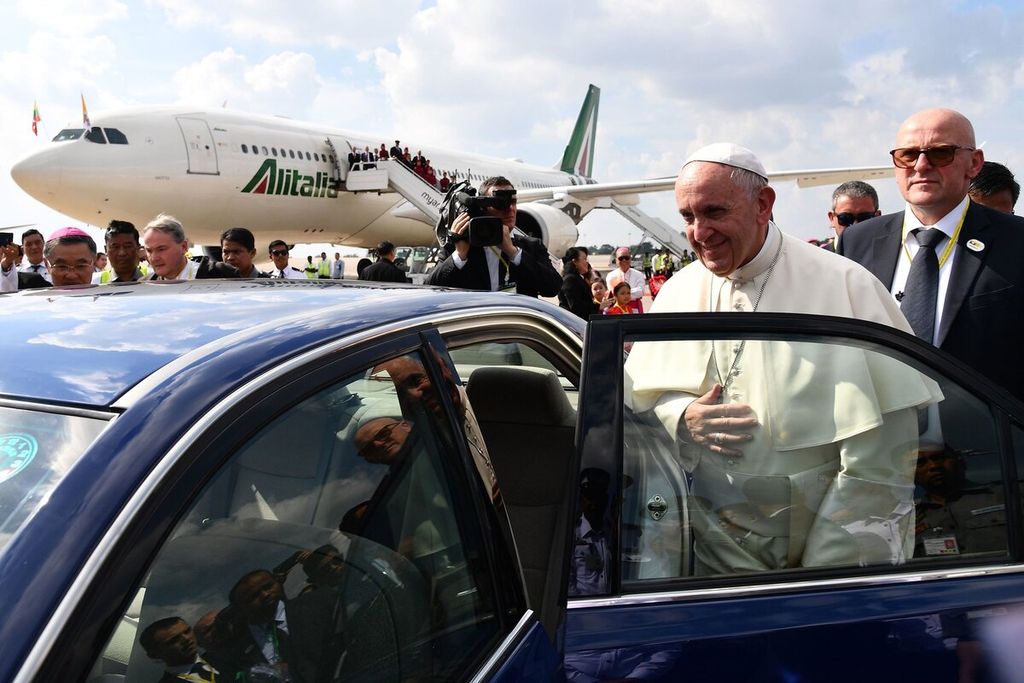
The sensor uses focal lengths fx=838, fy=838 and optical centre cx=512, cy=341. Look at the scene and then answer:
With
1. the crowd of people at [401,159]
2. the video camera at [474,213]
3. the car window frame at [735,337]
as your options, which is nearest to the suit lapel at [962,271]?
the car window frame at [735,337]

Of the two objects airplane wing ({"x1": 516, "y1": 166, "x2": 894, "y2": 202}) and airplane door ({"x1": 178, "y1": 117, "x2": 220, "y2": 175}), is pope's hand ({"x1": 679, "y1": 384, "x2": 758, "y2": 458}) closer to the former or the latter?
airplane door ({"x1": 178, "y1": 117, "x2": 220, "y2": 175})

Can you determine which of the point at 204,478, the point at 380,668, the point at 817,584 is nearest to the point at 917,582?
the point at 817,584

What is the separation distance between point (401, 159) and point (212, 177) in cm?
585

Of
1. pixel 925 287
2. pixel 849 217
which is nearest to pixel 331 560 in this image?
pixel 925 287

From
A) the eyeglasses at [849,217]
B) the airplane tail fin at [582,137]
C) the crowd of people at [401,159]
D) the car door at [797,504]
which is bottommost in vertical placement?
the car door at [797,504]

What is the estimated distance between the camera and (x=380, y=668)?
1197 millimetres

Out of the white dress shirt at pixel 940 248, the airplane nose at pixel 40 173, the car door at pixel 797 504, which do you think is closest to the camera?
the car door at pixel 797 504

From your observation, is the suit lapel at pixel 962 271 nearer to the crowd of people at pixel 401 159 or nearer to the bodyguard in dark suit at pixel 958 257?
the bodyguard in dark suit at pixel 958 257

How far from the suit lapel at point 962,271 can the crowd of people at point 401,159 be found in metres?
17.1

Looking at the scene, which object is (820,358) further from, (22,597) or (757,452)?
(22,597)

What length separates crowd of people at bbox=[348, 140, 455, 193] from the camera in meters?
19.2

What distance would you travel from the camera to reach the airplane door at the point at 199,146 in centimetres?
1546

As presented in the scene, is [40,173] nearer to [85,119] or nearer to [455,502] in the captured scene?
[85,119]

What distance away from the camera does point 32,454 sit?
3.47ft
